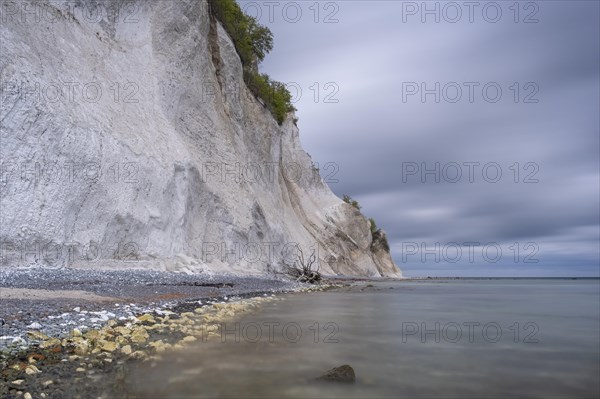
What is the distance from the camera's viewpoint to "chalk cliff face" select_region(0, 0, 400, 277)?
41.4ft

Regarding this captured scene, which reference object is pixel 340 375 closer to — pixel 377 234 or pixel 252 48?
pixel 252 48

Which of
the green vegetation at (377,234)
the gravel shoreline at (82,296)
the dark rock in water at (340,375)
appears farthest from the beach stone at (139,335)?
the green vegetation at (377,234)

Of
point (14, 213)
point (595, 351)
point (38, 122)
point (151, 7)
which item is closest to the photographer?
point (595, 351)

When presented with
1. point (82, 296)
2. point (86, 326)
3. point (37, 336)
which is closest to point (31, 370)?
point (37, 336)

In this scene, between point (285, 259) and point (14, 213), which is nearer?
point (14, 213)

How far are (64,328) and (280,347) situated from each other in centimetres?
269

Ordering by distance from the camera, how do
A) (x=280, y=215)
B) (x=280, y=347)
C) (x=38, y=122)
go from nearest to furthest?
(x=280, y=347), (x=38, y=122), (x=280, y=215)

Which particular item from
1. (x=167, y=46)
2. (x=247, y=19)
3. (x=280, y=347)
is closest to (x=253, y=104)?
(x=247, y=19)

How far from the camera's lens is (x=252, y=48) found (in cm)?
3503

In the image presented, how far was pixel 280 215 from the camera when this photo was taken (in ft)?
97.0

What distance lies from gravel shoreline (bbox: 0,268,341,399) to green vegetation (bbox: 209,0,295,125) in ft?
70.9

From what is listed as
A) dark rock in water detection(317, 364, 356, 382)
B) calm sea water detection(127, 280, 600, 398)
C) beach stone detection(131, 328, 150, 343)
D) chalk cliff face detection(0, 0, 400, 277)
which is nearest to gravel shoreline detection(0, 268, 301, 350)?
beach stone detection(131, 328, 150, 343)

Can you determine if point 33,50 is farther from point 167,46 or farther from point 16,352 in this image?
point 16,352

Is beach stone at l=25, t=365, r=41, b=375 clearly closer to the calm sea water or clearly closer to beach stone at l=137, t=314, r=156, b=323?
the calm sea water
